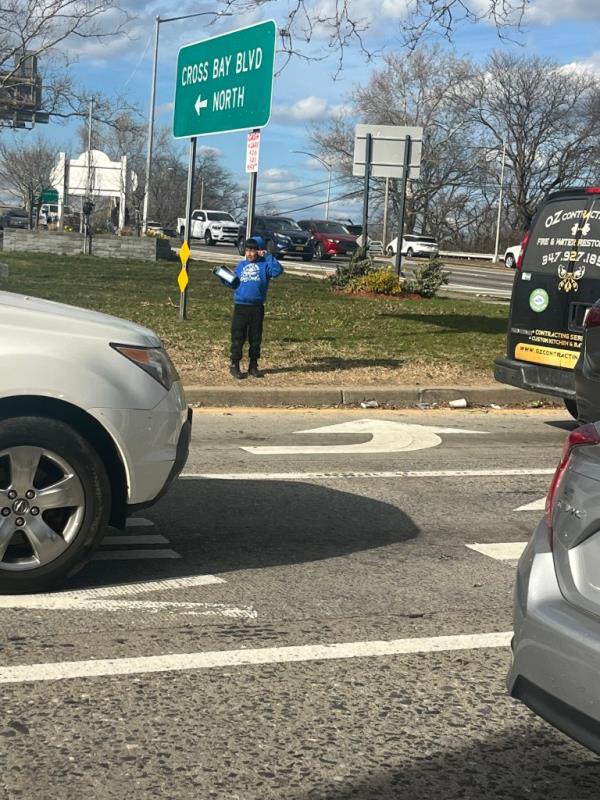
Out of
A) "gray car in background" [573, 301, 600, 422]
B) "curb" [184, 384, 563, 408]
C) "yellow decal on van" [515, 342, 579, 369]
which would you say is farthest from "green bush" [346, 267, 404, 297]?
"gray car in background" [573, 301, 600, 422]

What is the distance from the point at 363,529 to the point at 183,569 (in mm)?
1309

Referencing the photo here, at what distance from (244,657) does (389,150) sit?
17.8 m

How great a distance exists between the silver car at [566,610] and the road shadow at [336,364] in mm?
8868

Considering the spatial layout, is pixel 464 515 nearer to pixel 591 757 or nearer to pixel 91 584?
pixel 91 584

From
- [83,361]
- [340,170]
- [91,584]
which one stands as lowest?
[91,584]

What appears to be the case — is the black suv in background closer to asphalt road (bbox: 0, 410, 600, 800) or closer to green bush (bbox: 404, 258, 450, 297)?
green bush (bbox: 404, 258, 450, 297)

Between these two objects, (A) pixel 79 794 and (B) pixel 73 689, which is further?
(B) pixel 73 689

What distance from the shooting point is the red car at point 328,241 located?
42.5 meters

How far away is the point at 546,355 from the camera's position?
9.33 metres

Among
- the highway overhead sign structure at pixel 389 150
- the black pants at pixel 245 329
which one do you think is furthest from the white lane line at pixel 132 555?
the highway overhead sign structure at pixel 389 150

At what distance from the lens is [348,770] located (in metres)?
3.24

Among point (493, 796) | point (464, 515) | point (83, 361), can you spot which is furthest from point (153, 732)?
point (464, 515)

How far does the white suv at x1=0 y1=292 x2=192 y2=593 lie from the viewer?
15.0ft

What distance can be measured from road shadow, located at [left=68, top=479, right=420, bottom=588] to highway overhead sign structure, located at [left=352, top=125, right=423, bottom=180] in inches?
567
